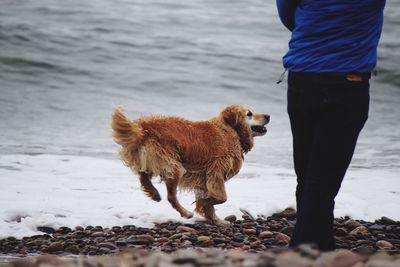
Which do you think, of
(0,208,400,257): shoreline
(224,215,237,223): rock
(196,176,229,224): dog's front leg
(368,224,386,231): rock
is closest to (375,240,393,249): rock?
(0,208,400,257): shoreline

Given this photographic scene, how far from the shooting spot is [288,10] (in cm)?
409

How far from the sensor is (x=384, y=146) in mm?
12883

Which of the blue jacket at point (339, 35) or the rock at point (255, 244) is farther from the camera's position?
the rock at point (255, 244)

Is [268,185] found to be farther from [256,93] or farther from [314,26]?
[256,93]

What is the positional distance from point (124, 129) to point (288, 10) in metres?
2.31

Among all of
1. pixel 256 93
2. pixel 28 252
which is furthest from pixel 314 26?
pixel 256 93

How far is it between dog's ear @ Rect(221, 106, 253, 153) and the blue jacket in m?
2.58

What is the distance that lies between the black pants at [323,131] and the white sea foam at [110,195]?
8.81ft

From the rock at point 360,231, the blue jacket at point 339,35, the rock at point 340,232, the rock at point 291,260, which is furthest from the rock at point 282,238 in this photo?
the rock at point 291,260

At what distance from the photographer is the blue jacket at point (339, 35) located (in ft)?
12.6

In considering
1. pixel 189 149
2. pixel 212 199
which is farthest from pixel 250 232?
pixel 189 149

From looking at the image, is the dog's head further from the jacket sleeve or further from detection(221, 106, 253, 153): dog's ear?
the jacket sleeve

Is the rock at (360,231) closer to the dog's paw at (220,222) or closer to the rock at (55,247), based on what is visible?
the dog's paw at (220,222)

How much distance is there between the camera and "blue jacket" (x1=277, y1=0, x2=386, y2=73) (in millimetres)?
3846
